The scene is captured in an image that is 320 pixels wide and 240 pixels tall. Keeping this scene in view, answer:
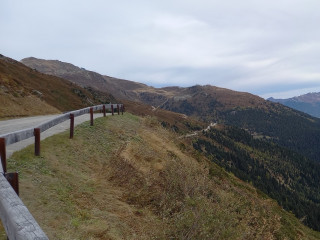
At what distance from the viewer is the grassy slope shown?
612 cm

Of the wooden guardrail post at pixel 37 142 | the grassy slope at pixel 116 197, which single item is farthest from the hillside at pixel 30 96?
the wooden guardrail post at pixel 37 142

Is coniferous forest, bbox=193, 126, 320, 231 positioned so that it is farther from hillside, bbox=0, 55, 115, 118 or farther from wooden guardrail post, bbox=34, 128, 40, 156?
wooden guardrail post, bbox=34, 128, 40, 156

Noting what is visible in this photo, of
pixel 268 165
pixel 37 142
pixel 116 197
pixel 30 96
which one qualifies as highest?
pixel 30 96

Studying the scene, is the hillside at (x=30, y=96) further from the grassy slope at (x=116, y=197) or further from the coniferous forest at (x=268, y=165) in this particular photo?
the coniferous forest at (x=268, y=165)

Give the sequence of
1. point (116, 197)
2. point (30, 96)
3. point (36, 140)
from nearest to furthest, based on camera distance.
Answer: point (116, 197)
point (36, 140)
point (30, 96)

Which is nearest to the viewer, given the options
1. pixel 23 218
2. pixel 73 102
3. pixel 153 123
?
pixel 23 218

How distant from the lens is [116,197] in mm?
8617

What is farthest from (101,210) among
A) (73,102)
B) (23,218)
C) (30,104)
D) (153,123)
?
(73,102)

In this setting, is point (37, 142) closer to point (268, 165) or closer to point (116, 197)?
point (116, 197)

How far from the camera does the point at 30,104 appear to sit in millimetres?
31484

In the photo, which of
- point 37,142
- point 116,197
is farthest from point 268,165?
point 37,142

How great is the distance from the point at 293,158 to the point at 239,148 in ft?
147

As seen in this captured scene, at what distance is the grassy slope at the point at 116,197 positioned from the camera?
241 inches

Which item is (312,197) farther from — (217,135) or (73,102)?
(73,102)
